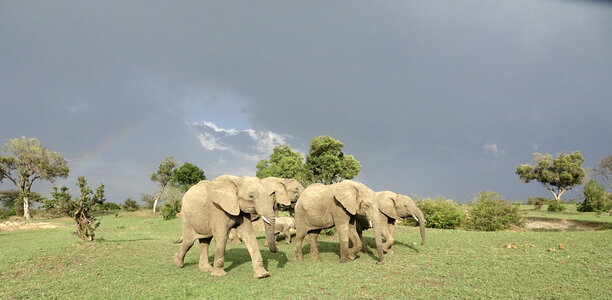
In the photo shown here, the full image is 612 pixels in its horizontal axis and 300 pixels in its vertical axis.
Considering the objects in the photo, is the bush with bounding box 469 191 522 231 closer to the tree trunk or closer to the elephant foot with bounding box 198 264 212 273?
the elephant foot with bounding box 198 264 212 273

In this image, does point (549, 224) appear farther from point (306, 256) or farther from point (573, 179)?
point (573, 179)

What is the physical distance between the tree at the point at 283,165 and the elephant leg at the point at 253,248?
2948 centimetres

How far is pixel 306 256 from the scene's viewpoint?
11000 millimetres

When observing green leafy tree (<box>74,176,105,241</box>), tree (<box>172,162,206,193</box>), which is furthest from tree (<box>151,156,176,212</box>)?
green leafy tree (<box>74,176,105,241</box>)

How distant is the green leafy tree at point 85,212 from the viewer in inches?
491

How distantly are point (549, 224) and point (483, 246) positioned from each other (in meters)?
17.8

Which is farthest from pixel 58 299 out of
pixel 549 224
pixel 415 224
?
pixel 549 224

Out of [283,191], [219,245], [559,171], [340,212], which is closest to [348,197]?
[340,212]

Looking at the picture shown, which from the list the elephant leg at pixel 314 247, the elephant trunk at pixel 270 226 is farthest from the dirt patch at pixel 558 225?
the elephant trunk at pixel 270 226

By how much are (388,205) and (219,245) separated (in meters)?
6.15

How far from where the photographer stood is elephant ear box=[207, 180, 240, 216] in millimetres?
7594

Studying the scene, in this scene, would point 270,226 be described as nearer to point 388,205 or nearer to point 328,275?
point 328,275

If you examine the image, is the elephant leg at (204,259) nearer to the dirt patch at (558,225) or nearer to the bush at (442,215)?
the bush at (442,215)

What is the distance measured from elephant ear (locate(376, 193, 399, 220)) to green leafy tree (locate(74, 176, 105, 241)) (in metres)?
Result: 11.2
